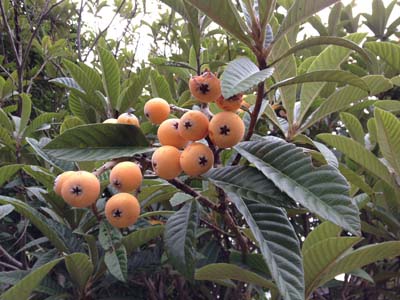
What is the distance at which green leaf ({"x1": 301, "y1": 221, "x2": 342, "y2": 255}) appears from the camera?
117 centimetres

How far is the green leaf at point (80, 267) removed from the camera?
113 cm

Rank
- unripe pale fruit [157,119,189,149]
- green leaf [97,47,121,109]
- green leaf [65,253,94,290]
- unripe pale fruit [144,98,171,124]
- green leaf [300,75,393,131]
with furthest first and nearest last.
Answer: green leaf [97,47,121,109] → green leaf [300,75,393,131] → green leaf [65,253,94,290] → unripe pale fruit [144,98,171,124] → unripe pale fruit [157,119,189,149]

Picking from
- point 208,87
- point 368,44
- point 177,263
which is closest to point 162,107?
point 208,87

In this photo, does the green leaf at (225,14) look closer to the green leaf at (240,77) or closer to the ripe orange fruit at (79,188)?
the green leaf at (240,77)

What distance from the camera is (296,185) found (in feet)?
2.72

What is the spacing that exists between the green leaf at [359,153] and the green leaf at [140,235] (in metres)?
0.50

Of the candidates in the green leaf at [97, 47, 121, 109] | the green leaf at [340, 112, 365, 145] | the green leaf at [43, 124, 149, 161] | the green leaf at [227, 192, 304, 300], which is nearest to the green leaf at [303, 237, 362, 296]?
the green leaf at [227, 192, 304, 300]

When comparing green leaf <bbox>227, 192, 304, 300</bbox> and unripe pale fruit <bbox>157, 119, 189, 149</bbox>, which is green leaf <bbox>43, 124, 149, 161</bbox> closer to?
unripe pale fruit <bbox>157, 119, 189, 149</bbox>

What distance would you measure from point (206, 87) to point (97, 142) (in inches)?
9.3

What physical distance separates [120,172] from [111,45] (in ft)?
7.91

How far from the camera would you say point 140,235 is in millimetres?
1188

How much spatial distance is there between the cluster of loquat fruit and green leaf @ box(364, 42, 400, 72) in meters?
0.84

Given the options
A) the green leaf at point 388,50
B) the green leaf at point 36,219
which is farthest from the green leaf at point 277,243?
the green leaf at point 388,50

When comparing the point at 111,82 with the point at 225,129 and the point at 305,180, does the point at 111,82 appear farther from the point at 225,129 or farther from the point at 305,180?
the point at 305,180
